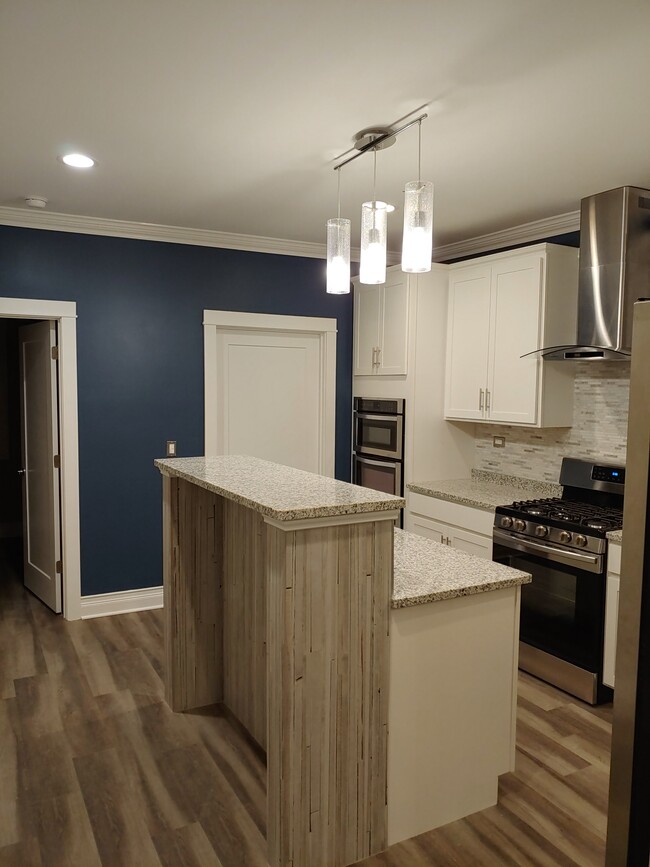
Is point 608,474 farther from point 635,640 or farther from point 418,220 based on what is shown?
point 635,640

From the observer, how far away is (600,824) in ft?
7.46

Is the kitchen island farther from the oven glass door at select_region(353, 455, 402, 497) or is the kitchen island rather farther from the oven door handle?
the oven glass door at select_region(353, 455, 402, 497)

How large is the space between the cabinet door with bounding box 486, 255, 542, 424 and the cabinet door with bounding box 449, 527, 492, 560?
2.43ft

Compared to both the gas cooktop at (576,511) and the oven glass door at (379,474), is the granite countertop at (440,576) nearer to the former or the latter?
the gas cooktop at (576,511)

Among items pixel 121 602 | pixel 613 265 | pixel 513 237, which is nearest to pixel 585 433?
pixel 613 265

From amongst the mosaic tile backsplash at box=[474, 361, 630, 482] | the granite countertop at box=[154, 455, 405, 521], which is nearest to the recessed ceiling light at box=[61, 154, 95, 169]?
the granite countertop at box=[154, 455, 405, 521]

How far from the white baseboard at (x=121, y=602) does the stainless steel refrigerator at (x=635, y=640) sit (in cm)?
382

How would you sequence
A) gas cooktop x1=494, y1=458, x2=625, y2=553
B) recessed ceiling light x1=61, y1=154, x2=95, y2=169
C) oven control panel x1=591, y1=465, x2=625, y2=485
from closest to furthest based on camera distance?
A: recessed ceiling light x1=61, y1=154, x2=95, y2=169 → gas cooktop x1=494, y1=458, x2=625, y2=553 → oven control panel x1=591, y1=465, x2=625, y2=485

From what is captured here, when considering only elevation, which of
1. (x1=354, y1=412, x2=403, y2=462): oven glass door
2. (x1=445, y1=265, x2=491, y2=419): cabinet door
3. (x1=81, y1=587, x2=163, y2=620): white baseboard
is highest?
(x1=445, y1=265, x2=491, y2=419): cabinet door

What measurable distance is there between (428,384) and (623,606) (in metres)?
3.48

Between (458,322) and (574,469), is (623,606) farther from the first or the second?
(458,322)

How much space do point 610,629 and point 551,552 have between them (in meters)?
0.45

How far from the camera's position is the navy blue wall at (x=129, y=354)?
13.4 ft

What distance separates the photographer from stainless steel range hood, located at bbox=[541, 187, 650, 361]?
3.07 meters
